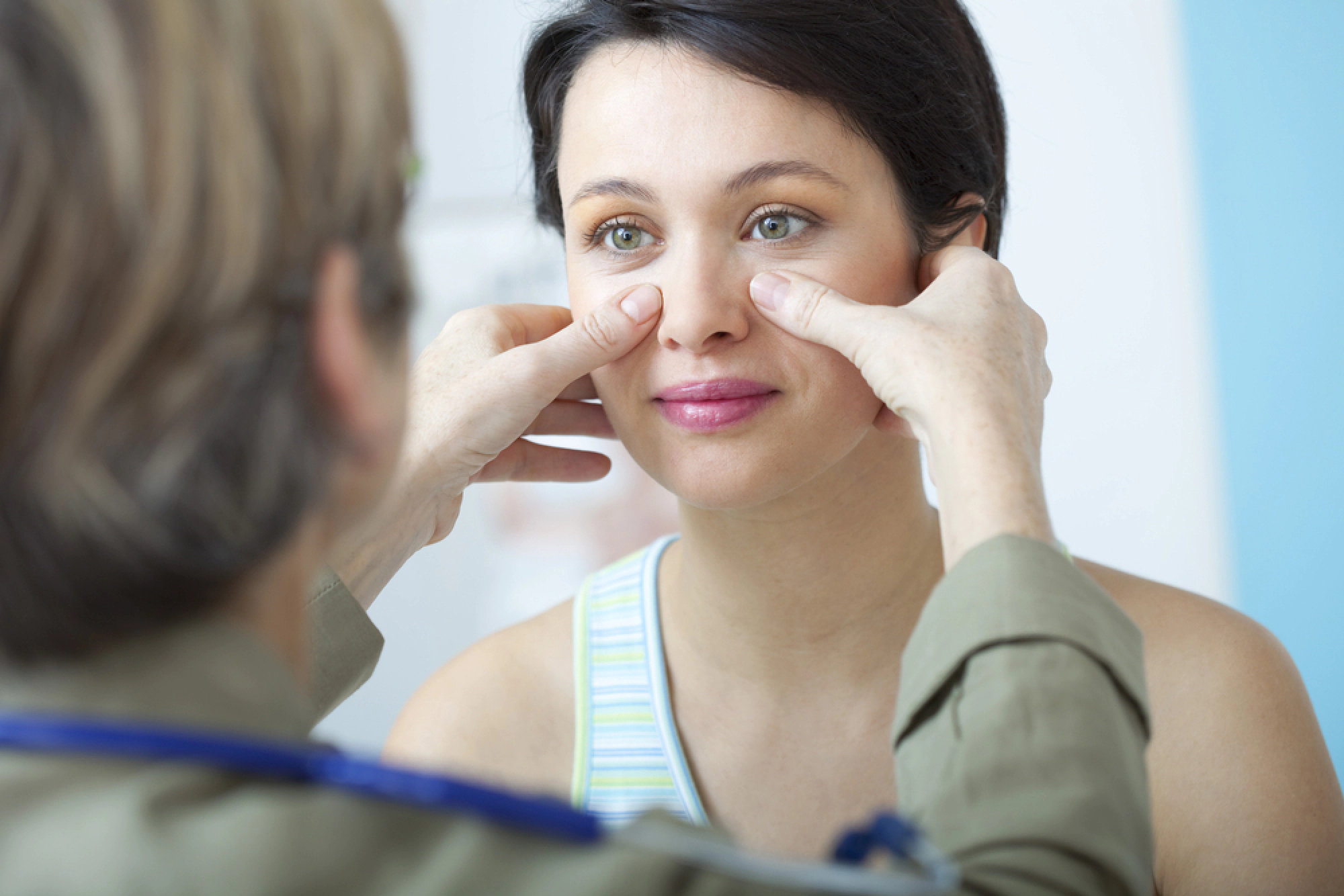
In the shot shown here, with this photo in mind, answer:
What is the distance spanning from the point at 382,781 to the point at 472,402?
772 mm

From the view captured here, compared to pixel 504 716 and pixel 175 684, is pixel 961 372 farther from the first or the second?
pixel 504 716

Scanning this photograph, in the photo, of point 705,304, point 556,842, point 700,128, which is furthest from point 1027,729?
point 700,128

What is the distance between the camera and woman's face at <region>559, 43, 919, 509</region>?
3.69 ft

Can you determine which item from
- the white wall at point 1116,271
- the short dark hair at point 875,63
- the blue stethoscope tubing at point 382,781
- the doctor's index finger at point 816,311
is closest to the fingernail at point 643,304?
the doctor's index finger at point 816,311

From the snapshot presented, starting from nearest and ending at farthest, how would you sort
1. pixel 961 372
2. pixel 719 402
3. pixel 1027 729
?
pixel 1027 729, pixel 961 372, pixel 719 402

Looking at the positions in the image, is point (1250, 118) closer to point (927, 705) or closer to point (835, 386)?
point (835, 386)

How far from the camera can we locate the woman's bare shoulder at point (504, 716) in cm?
133

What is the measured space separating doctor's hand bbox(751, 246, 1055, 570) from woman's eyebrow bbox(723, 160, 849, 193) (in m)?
0.09

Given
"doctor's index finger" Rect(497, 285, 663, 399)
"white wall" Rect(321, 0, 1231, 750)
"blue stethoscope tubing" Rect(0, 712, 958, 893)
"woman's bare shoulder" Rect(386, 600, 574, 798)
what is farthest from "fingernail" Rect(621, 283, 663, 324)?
"white wall" Rect(321, 0, 1231, 750)

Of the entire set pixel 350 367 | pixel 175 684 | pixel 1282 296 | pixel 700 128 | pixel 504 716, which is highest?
pixel 1282 296

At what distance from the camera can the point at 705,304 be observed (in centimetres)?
111

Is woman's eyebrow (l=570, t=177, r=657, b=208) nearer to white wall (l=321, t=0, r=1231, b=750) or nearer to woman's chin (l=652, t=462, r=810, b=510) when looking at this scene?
woman's chin (l=652, t=462, r=810, b=510)

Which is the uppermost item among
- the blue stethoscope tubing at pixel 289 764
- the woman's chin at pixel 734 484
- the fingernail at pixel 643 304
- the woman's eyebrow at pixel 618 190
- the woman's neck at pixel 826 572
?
the woman's eyebrow at pixel 618 190

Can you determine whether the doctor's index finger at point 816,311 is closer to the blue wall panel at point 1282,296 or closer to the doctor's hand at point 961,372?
the doctor's hand at point 961,372
